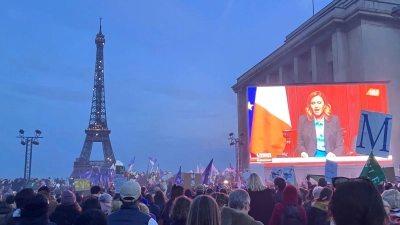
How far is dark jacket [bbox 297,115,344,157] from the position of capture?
27.0 m

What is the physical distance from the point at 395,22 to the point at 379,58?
4021 mm

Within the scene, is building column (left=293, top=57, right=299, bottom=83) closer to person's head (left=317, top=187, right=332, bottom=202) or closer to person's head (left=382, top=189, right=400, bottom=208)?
person's head (left=317, top=187, right=332, bottom=202)

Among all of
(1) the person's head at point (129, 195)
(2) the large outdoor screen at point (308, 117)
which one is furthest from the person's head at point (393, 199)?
(2) the large outdoor screen at point (308, 117)

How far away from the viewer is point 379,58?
32562 mm

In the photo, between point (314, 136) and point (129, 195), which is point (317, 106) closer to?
point (314, 136)

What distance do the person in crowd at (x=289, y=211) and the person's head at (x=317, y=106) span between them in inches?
885

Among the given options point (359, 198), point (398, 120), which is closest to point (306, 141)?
point (398, 120)

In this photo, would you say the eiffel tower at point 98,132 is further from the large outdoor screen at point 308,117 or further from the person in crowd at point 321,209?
the person in crowd at point 321,209

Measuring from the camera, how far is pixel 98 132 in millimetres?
81562

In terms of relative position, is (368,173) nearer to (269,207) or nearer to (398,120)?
(269,207)

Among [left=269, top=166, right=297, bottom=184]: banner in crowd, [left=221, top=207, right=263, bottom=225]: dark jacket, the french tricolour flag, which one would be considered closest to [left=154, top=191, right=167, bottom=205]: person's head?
[left=221, top=207, right=263, bottom=225]: dark jacket

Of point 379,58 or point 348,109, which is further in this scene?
point 379,58

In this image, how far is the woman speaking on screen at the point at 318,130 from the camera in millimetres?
27000

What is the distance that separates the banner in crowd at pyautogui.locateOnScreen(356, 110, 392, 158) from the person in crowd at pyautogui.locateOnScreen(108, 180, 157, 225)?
645 cm
